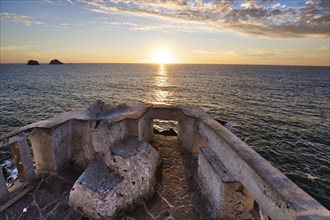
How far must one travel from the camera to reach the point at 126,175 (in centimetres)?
634

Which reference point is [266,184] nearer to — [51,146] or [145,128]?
[145,128]

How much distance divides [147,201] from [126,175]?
117cm

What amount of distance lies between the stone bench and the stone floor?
54cm

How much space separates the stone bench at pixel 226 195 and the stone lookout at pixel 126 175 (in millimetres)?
27

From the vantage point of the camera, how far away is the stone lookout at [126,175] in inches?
212

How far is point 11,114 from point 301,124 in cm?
4378

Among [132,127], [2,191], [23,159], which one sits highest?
[132,127]

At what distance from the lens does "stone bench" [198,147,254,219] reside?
5.39 m

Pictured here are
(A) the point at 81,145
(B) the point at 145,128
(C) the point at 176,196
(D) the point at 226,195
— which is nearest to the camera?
(D) the point at 226,195

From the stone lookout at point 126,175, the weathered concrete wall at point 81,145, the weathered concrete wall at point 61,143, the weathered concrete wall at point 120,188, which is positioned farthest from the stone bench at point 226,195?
the weathered concrete wall at point 61,143

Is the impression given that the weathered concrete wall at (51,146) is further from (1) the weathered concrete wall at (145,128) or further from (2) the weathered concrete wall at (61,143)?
(1) the weathered concrete wall at (145,128)

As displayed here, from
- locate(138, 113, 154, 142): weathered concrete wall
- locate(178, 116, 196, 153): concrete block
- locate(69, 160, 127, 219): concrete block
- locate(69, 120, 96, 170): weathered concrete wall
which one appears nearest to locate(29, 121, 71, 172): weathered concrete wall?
locate(69, 120, 96, 170): weathered concrete wall

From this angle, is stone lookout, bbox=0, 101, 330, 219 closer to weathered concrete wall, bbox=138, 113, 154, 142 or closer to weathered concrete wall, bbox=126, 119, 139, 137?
weathered concrete wall, bbox=126, 119, 139, 137

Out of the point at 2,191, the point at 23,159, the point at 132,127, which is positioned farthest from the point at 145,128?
the point at 2,191
